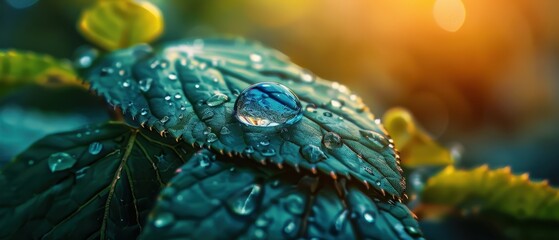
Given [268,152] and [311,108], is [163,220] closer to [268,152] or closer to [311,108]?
[268,152]

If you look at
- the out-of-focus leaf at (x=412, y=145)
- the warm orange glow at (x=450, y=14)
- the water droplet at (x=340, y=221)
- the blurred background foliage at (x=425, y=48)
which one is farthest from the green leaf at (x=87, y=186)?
the warm orange glow at (x=450, y=14)

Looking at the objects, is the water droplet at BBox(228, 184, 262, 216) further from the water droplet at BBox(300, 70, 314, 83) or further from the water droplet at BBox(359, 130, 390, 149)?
the water droplet at BBox(300, 70, 314, 83)

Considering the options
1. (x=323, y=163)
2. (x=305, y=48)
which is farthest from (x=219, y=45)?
(x=305, y=48)

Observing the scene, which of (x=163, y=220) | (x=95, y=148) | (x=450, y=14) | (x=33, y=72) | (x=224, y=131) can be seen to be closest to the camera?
(x=163, y=220)

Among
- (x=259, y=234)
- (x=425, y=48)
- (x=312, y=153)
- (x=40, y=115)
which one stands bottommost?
Result: (x=40, y=115)

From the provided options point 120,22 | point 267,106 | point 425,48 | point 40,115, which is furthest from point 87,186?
point 425,48

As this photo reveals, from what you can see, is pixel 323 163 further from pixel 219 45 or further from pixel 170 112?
pixel 219 45

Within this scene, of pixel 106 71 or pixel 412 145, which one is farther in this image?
pixel 412 145
